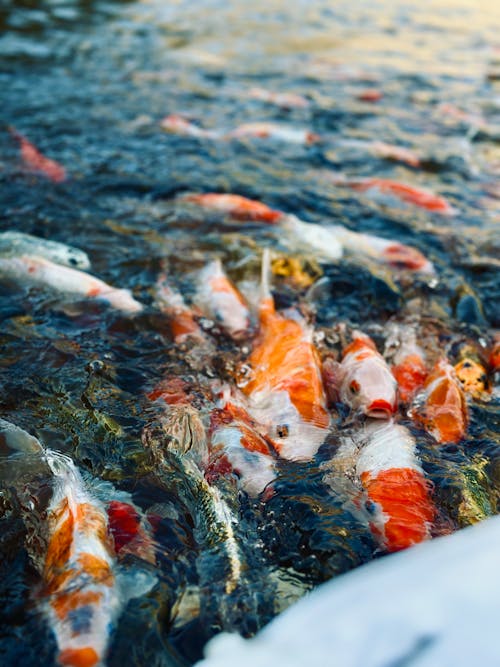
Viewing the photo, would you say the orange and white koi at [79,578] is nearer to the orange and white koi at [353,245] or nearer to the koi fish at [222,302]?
the koi fish at [222,302]

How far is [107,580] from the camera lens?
74.2 inches

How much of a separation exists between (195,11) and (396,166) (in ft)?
30.2

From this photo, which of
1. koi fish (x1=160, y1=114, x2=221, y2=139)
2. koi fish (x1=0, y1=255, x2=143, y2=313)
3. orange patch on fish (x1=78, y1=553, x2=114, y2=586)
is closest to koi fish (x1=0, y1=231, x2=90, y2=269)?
koi fish (x1=0, y1=255, x2=143, y2=313)

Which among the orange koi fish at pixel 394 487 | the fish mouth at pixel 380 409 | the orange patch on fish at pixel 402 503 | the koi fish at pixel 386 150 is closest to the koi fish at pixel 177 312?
the fish mouth at pixel 380 409

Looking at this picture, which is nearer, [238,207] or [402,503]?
[402,503]

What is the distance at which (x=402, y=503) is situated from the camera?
2254mm

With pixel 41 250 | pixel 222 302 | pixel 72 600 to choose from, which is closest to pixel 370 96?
pixel 222 302

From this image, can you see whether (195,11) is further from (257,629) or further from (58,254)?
(257,629)

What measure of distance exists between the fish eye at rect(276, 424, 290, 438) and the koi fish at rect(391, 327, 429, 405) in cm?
68

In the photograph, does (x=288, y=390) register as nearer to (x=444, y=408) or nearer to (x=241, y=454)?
(x=241, y=454)

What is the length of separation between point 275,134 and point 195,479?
5.07 meters

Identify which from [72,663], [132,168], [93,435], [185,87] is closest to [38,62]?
[185,87]

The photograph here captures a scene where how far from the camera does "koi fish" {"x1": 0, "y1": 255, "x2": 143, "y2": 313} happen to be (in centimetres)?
362

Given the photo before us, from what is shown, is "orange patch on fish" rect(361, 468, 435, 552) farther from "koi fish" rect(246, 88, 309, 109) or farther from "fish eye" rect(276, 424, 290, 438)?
"koi fish" rect(246, 88, 309, 109)
